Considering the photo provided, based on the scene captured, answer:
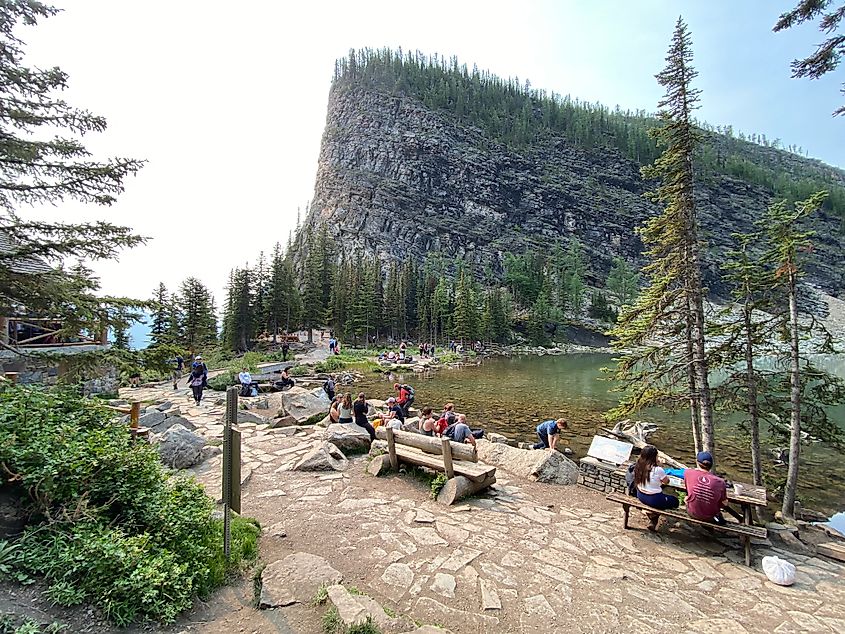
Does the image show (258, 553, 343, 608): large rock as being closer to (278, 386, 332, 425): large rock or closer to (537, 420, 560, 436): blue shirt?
(537, 420, 560, 436): blue shirt

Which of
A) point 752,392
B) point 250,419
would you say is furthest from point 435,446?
point 752,392

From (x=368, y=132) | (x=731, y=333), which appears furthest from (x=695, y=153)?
(x=368, y=132)

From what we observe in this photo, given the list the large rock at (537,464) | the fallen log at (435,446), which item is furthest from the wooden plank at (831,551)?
the fallen log at (435,446)

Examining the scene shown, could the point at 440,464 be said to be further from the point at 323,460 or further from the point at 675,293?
the point at 675,293

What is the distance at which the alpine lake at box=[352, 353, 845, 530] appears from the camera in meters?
12.1

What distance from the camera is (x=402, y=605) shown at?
418 cm

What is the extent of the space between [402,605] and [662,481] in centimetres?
457

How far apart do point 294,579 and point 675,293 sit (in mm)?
10001

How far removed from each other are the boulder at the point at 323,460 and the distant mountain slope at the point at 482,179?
3227 inches

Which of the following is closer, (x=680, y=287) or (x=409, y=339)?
(x=680, y=287)

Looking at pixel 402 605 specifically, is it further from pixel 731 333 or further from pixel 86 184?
pixel 731 333

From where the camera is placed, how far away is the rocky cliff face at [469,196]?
9519cm

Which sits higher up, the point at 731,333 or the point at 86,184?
the point at 86,184

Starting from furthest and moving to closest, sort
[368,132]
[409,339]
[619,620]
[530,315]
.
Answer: [368,132] → [530,315] → [409,339] → [619,620]
